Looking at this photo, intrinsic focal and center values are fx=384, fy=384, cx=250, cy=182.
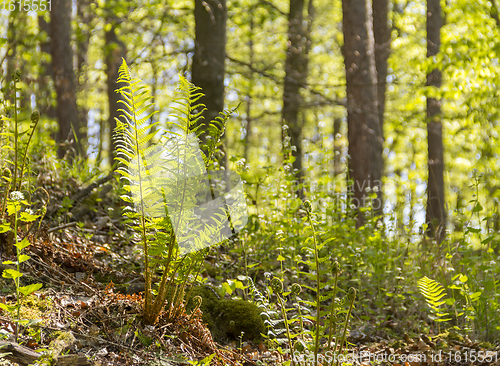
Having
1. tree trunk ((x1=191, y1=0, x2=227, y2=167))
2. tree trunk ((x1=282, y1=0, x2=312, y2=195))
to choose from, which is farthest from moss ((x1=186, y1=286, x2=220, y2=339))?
tree trunk ((x1=282, y1=0, x2=312, y2=195))

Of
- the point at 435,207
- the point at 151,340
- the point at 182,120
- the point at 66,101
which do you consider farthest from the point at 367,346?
the point at 66,101

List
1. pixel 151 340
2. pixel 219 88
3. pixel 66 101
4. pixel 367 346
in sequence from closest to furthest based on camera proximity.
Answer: pixel 151 340 → pixel 367 346 → pixel 219 88 → pixel 66 101

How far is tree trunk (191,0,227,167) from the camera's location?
17.3 ft

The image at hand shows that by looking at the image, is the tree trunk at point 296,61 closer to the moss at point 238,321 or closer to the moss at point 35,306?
the moss at point 238,321

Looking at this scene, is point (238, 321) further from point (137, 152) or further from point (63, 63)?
point (63, 63)

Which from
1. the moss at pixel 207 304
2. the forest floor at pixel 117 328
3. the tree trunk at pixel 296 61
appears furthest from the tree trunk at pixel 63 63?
the moss at pixel 207 304

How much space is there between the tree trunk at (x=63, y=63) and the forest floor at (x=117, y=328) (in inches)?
191

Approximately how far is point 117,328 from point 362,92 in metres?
5.62

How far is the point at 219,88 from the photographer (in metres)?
5.33

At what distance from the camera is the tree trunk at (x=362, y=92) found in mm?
→ 6500

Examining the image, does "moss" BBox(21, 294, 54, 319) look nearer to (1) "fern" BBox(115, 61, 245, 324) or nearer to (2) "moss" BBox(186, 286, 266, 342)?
(1) "fern" BBox(115, 61, 245, 324)

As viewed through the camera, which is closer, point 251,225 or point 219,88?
point 251,225

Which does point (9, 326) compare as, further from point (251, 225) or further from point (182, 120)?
point (251, 225)

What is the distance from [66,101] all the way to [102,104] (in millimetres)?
14430
